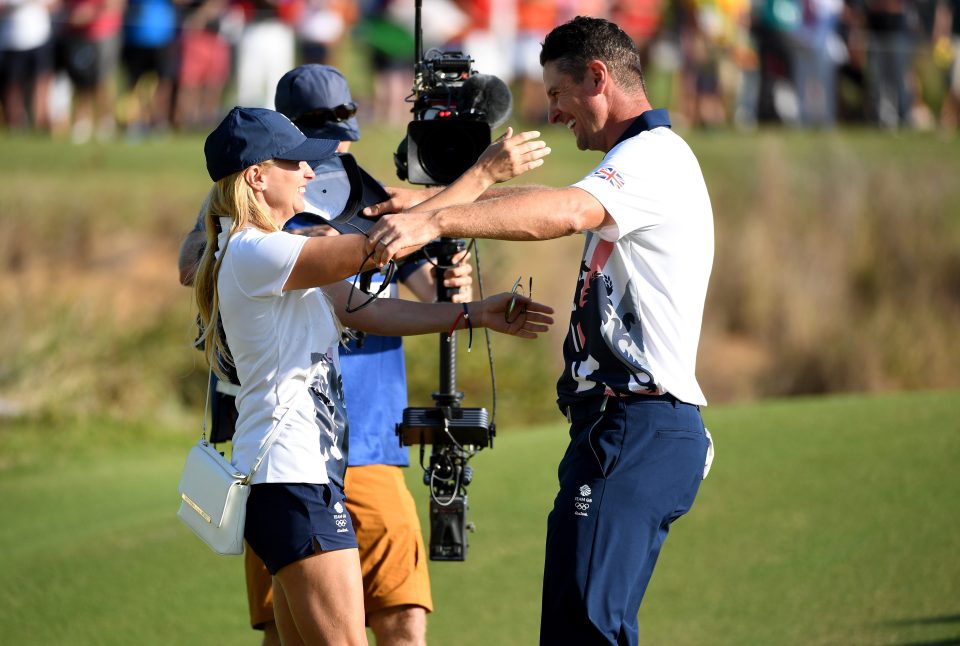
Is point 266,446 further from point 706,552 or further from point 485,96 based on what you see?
point 706,552

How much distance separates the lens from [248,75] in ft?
50.5

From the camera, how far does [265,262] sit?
3553 mm

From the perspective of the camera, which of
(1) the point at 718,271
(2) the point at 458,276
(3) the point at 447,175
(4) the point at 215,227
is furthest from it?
(1) the point at 718,271

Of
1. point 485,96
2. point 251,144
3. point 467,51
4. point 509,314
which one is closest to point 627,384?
point 509,314

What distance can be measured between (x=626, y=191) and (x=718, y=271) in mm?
10792

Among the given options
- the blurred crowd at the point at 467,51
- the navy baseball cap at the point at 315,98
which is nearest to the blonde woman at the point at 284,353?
the navy baseball cap at the point at 315,98

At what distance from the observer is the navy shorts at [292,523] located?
140 inches

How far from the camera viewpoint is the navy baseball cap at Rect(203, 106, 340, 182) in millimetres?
3707

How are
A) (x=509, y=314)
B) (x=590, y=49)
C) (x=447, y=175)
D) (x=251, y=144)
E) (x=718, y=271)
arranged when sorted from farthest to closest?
(x=718, y=271) < (x=447, y=175) < (x=509, y=314) < (x=590, y=49) < (x=251, y=144)

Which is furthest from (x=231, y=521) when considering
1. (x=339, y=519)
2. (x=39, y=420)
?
(x=39, y=420)

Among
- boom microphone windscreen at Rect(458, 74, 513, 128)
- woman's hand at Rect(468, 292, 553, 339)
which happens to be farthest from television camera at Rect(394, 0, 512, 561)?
woman's hand at Rect(468, 292, 553, 339)

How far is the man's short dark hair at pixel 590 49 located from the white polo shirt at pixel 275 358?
97cm

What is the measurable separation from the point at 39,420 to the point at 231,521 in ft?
27.4

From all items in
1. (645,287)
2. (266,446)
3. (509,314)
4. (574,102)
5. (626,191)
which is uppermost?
(574,102)
